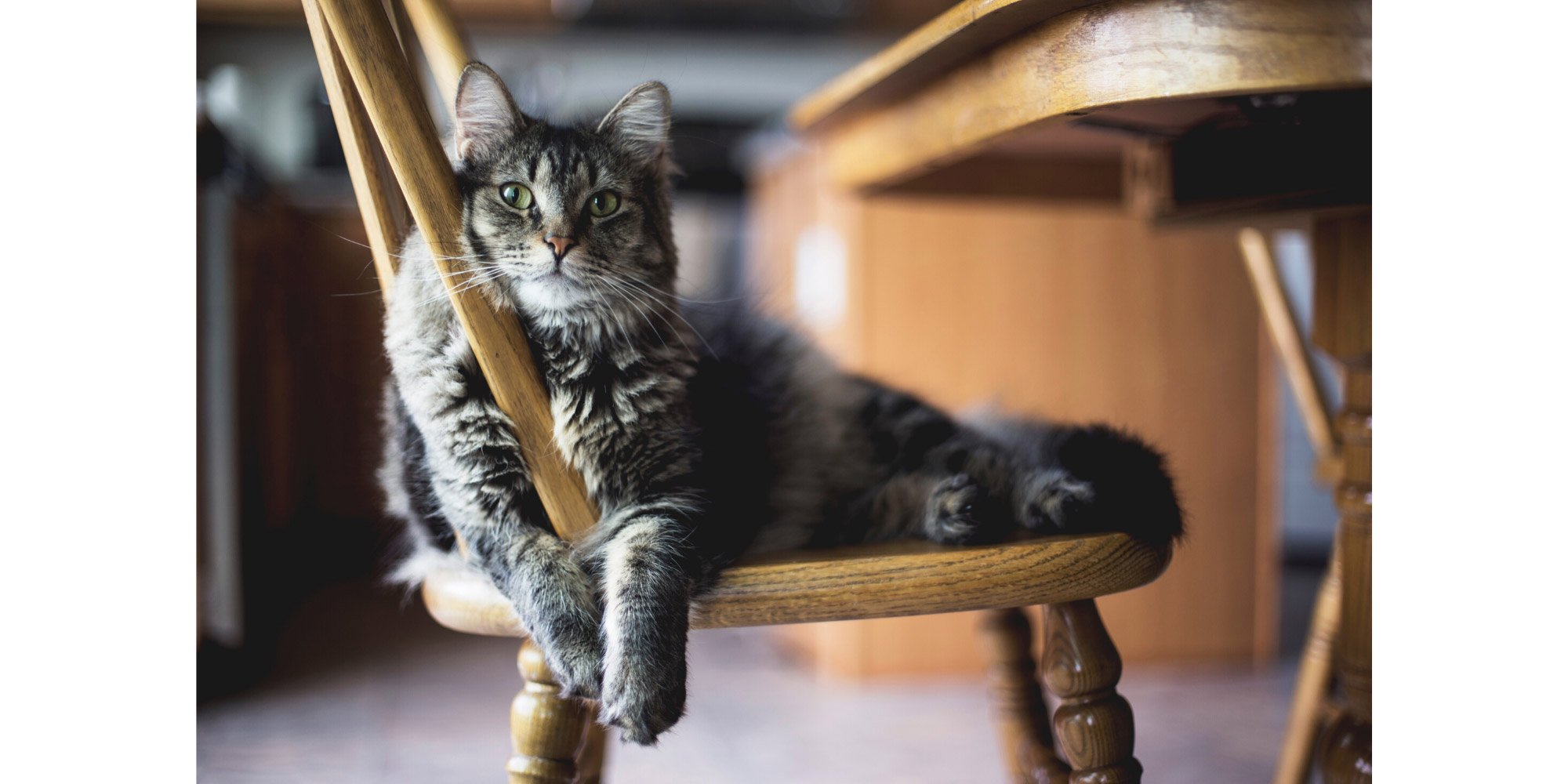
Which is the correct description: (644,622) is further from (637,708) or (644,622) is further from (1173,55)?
(1173,55)

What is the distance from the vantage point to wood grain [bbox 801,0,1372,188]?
684mm

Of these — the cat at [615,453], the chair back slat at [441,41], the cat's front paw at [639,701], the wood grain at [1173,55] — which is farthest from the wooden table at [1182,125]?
the cat's front paw at [639,701]

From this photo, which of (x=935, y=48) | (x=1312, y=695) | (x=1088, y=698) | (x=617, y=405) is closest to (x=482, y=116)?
(x=617, y=405)

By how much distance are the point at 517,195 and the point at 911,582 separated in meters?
0.40

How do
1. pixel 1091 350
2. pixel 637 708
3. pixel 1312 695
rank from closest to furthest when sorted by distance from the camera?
1. pixel 637 708
2. pixel 1312 695
3. pixel 1091 350

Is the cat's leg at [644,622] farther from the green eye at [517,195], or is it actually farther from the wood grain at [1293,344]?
the wood grain at [1293,344]

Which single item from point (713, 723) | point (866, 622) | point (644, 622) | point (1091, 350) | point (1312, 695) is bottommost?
point (713, 723)

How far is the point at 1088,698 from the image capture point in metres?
0.81

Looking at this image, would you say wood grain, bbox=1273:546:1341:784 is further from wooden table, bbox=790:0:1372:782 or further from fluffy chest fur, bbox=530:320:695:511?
fluffy chest fur, bbox=530:320:695:511

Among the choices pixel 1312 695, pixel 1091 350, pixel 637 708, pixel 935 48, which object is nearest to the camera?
pixel 637 708

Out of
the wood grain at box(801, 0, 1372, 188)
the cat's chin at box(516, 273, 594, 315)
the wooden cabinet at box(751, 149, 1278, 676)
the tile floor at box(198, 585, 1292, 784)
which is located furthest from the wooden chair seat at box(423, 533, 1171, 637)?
the wooden cabinet at box(751, 149, 1278, 676)

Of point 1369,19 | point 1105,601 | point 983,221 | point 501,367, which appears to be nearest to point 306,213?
point 983,221
